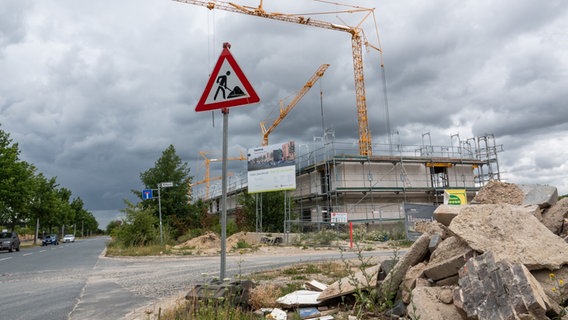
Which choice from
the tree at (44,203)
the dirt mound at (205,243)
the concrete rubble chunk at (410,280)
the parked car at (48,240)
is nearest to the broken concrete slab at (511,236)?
the concrete rubble chunk at (410,280)

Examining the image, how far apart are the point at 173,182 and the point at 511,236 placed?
3480 cm

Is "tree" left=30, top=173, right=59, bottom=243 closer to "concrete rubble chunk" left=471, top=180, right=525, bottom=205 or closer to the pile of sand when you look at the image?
the pile of sand

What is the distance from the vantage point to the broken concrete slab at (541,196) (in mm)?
6164

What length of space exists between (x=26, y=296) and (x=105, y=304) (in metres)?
2.35

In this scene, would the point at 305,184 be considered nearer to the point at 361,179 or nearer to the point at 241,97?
the point at 361,179

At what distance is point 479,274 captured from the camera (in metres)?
3.54

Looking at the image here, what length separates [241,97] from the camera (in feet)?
16.1

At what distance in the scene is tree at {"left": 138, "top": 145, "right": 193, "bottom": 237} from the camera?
3631 centimetres

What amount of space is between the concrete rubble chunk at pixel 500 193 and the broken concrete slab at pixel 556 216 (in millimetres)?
864

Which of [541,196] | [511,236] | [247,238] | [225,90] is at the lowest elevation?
[247,238]

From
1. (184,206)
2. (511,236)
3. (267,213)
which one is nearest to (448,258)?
(511,236)

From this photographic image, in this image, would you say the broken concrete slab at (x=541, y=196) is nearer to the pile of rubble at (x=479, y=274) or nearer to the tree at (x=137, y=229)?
the pile of rubble at (x=479, y=274)

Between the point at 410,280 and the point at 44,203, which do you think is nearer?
the point at 410,280

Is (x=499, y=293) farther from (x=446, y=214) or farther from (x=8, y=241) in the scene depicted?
(x=8, y=241)
